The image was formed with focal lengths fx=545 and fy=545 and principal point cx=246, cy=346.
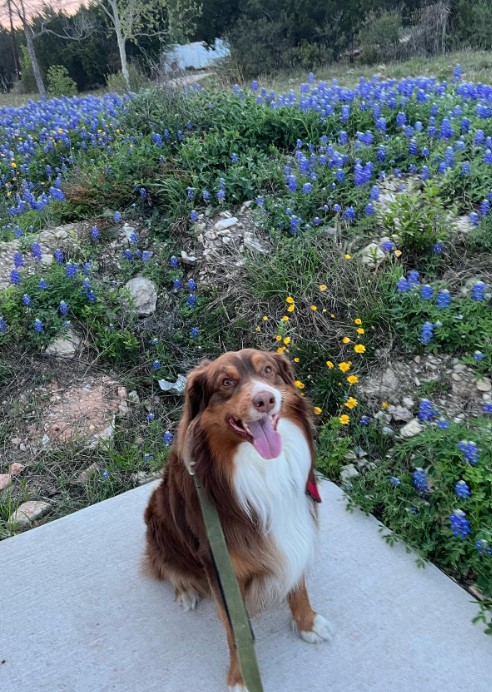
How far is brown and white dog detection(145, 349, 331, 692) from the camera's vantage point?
6.50ft

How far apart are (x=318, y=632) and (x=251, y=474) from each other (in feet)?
2.67

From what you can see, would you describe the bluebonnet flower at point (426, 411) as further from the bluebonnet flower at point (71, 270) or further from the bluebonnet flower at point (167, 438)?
the bluebonnet flower at point (71, 270)

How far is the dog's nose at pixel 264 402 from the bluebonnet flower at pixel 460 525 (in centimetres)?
126

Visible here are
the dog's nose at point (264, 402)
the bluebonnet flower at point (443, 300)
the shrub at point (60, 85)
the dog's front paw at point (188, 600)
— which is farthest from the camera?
the shrub at point (60, 85)

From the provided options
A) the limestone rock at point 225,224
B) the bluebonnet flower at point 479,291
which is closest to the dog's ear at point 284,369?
the bluebonnet flower at point 479,291

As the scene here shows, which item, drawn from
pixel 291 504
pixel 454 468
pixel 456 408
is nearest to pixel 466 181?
pixel 456 408

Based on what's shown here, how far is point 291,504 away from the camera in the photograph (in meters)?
2.11

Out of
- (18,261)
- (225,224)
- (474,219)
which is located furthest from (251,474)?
(18,261)

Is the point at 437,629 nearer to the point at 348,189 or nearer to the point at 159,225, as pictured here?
the point at 348,189

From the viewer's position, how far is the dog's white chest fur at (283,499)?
6.63 ft

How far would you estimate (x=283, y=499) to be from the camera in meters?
2.08

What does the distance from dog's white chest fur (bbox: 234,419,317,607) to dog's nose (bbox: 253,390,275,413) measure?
0.16m

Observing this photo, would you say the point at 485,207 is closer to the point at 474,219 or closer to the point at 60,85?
the point at 474,219

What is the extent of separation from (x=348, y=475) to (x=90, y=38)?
929 inches
